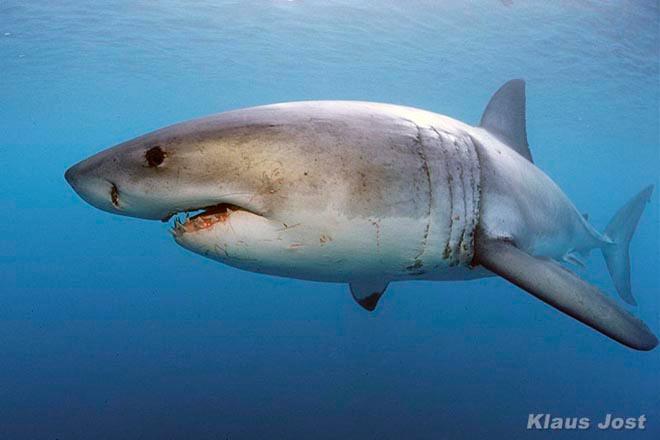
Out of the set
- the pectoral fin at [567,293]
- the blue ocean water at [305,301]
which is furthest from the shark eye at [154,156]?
the blue ocean water at [305,301]

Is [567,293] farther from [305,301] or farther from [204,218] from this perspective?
[305,301]

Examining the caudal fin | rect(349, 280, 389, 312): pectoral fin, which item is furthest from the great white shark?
the caudal fin

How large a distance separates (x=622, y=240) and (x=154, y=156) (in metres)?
6.90

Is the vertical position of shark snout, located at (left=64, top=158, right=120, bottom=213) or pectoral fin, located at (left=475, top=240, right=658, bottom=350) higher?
shark snout, located at (left=64, top=158, right=120, bottom=213)

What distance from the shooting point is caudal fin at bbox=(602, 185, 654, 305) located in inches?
263

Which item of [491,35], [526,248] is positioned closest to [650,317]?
[491,35]

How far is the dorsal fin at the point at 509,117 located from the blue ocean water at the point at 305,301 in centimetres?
490

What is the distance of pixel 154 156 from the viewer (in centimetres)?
199

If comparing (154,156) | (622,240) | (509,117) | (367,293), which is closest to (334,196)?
(154,156)

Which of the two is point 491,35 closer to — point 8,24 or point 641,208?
point 641,208

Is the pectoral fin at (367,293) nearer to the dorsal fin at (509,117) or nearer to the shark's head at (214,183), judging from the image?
the dorsal fin at (509,117)

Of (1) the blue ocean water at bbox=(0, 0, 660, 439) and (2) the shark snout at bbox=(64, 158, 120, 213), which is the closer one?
(2) the shark snout at bbox=(64, 158, 120, 213)

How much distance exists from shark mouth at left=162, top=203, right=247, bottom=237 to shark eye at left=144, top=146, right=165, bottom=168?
0.27 meters

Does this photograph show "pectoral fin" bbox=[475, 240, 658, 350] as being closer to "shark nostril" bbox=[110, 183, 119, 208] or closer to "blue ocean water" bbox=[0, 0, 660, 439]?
"shark nostril" bbox=[110, 183, 119, 208]
